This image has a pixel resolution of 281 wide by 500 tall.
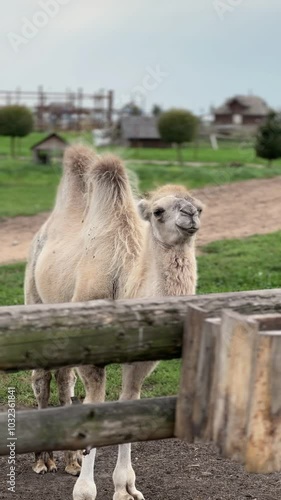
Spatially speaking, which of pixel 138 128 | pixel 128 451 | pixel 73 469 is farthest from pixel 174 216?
pixel 138 128

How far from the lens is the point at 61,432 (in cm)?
400

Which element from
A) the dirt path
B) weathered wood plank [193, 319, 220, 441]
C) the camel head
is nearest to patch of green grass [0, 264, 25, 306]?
the dirt path

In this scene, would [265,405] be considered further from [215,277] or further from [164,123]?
[164,123]

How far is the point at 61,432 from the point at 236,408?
84cm

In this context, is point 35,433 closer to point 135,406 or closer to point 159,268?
point 135,406

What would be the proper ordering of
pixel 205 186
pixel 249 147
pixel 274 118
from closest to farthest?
1. pixel 205 186
2. pixel 274 118
3. pixel 249 147

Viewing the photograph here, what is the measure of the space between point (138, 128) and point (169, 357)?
4348 centimetres

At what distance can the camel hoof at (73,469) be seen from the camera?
6.06 m

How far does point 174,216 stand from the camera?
512cm

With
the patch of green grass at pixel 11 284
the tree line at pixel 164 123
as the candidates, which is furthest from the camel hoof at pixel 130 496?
the tree line at pixel 164 123

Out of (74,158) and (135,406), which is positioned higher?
(74,158)

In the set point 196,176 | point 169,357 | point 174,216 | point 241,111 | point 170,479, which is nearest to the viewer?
point 169,357

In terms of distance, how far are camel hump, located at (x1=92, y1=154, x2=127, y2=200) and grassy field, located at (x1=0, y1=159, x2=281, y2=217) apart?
40.6 ft

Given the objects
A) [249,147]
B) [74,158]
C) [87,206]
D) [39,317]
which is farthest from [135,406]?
[249,147]
